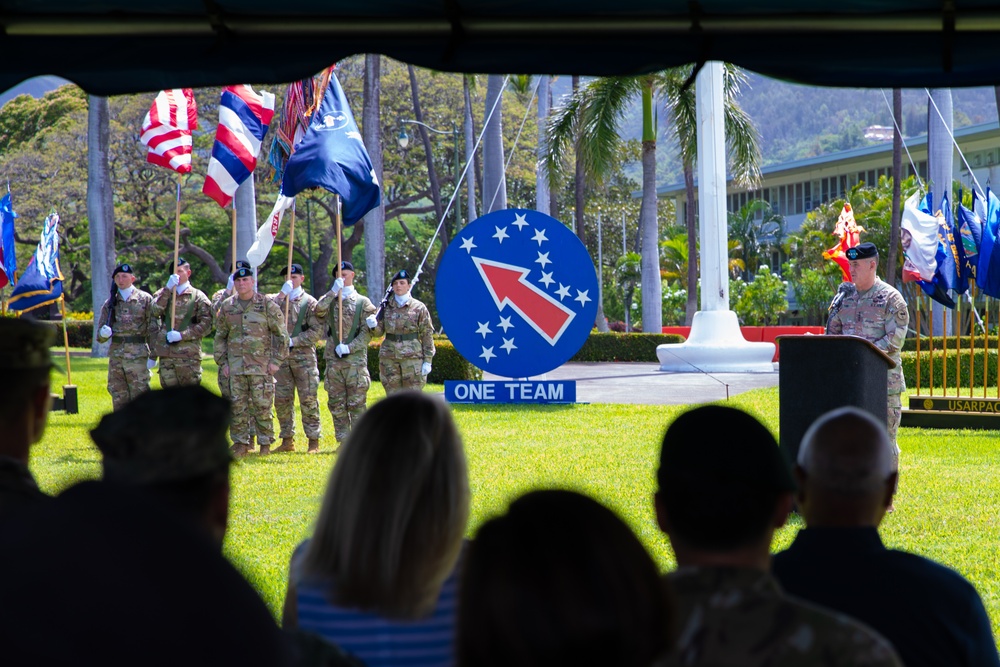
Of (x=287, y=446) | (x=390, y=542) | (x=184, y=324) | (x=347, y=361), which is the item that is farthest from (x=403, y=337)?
(x=390, y=542)

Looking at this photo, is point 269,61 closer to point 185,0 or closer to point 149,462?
point 185,0

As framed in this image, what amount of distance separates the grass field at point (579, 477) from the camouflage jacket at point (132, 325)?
119 cm

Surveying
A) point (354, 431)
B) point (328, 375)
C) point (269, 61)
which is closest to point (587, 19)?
point (269, 61)

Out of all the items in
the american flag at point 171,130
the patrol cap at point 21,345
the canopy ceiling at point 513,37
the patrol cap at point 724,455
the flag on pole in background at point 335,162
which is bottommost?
the patrol cap at point 724,455

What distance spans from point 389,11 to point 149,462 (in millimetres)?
2787

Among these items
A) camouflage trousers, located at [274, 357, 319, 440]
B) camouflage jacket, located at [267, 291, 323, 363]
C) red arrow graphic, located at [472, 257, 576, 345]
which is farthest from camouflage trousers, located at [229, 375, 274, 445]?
red arrow graphic, located at [472, 257, 576, 345]

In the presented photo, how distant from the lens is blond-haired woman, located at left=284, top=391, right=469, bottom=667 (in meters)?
2.22

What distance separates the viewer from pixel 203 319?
41.7 ft

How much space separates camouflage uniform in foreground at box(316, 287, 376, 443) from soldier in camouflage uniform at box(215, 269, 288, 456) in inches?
27.3

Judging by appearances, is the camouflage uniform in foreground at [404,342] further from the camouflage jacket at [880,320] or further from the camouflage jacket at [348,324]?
the camouflage jacket at [880,320]

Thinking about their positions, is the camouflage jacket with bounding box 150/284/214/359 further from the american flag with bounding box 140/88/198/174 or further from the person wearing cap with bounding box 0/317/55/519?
the person wearing cap with bounding box 0/317/55/519

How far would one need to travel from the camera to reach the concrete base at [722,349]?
78.5ft

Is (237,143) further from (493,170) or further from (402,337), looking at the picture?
(493,170)

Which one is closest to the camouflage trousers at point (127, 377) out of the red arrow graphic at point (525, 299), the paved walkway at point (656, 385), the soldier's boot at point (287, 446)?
the soldier's boot at point (287, 446)
